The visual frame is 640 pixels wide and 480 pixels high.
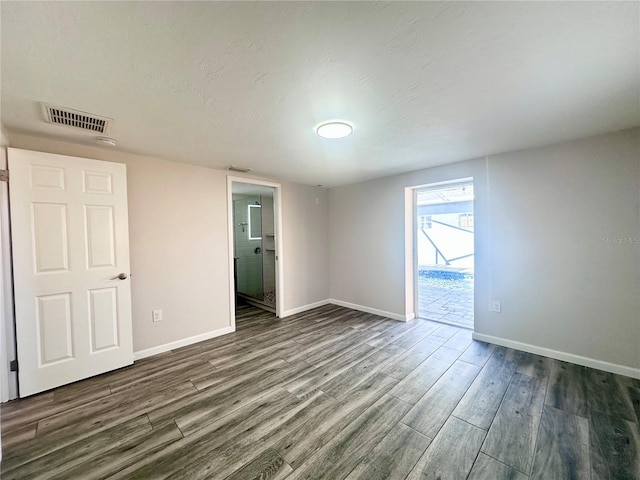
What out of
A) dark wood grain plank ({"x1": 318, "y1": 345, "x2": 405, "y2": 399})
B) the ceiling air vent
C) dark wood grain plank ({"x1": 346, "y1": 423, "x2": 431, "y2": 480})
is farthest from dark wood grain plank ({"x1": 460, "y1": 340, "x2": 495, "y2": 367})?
the ceiling air vent

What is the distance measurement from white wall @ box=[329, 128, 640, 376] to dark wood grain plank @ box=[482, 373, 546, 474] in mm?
768

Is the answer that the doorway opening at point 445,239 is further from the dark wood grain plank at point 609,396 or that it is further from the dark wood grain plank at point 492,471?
the dark wood grain plank at point 492,471

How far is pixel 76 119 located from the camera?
194cm

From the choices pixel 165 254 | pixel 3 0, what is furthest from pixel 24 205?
pixel 3 0

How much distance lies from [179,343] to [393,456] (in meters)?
2.70

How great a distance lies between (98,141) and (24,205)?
808 millimetres

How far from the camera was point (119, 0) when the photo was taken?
983 mm

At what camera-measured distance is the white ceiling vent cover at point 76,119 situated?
1.78 meters

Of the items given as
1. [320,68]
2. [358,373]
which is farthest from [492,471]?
[320,68]

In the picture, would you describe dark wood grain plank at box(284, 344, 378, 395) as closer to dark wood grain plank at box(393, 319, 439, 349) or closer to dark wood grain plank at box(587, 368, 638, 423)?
dark wood grain plank at box(393, 319, 439, 349)

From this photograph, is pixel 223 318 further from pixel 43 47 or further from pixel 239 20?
pixel 239 20

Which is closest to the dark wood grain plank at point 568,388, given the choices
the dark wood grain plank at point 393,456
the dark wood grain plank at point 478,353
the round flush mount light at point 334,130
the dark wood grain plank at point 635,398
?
the dark wood grain plank at point 635,398

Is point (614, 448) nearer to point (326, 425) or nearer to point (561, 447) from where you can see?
point (561, 447)

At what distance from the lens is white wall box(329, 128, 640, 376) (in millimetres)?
2289
